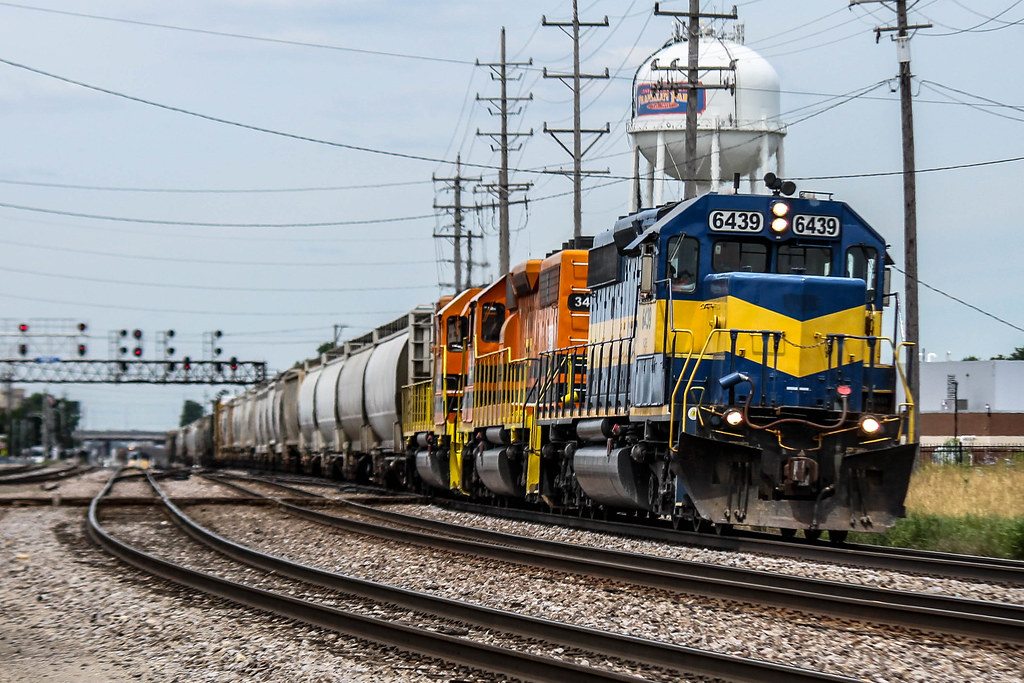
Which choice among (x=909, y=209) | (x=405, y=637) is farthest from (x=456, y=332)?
(x=405, y=637)

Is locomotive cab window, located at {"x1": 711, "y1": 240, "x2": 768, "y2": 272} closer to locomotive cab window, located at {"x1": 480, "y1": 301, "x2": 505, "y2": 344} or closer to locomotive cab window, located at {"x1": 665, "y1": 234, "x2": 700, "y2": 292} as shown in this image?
locomotive cab window, located at {"x1": 665, "y1": 234, "x2": 700, "y2": 292}

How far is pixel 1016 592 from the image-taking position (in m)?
10.7

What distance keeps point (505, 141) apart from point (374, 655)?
34.2 meters

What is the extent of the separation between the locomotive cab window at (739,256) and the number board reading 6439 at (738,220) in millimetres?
169

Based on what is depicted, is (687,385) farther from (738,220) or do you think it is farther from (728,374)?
(738,220)

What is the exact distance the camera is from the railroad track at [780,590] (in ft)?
28.3

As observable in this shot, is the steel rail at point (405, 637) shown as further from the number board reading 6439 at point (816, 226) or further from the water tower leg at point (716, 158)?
the water tower leg at point (716, 158)

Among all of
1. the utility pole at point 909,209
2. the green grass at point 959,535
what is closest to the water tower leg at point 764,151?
the utility pole at point 909,209

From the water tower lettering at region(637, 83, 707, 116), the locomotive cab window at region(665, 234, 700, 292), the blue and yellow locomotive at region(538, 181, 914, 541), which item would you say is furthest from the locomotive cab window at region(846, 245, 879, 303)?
the water tower lettering at region(637, 83, 707, 116)

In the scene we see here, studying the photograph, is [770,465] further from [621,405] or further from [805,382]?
[621,405]

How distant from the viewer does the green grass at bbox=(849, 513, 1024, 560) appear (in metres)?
14.4

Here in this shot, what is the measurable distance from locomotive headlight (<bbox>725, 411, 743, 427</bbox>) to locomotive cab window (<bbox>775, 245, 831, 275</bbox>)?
6.45 ft

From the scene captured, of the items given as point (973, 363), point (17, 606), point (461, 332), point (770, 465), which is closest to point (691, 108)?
point (461, 332)

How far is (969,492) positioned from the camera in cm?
2027
